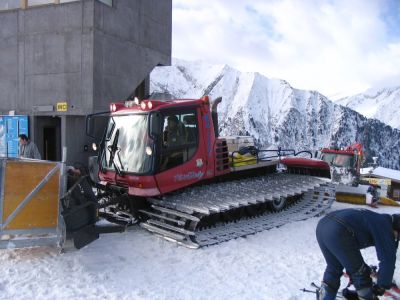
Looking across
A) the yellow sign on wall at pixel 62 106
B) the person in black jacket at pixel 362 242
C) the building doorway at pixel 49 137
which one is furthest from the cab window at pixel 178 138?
the building doorway at pixel 49 137

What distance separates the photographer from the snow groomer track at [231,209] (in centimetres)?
675

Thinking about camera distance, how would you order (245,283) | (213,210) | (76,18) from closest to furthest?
(245,283) → (213,210) → (76,18)

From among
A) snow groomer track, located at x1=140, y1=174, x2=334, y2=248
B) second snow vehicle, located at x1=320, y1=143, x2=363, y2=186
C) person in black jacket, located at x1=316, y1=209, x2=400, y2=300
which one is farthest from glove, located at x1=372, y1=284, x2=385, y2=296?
second snow vehicle, located at x1=320, y1=143, x2=363, y2=186

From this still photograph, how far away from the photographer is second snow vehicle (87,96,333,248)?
692cm

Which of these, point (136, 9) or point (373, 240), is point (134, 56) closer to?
point (136, 9)

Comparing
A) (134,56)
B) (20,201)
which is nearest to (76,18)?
(134,56)

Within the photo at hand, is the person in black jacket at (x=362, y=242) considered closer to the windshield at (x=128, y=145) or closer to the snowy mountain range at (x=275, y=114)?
the windshield at (x=128, y=145)

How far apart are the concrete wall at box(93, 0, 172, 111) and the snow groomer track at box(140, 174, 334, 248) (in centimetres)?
549

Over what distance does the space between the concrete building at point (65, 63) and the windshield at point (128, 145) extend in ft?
13.5

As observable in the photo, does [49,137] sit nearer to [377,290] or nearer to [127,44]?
[127,44]

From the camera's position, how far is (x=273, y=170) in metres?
9.81

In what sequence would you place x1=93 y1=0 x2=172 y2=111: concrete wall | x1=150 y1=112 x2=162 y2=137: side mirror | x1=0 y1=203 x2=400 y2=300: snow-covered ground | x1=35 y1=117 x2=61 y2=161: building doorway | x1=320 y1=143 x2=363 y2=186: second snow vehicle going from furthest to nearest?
x1=320 y1=143 x2=363 y2=186: second snow vehicle < x1=35 y1=117 x2=61 y2=161: building doorway < x1=93 y1=0 x2=172 y2=111: concrete wall < x1=150 y1=112 x2=162 y2=137: side mirror < x1=0 y1=203 x2=400 y2=300: snow-covered ground

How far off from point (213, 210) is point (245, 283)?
1668 mm

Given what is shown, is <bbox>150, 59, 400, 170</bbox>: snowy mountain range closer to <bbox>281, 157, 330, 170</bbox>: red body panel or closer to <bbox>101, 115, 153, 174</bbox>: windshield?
<bbox>281, 157, 330, 170</bbox>: red body panel
